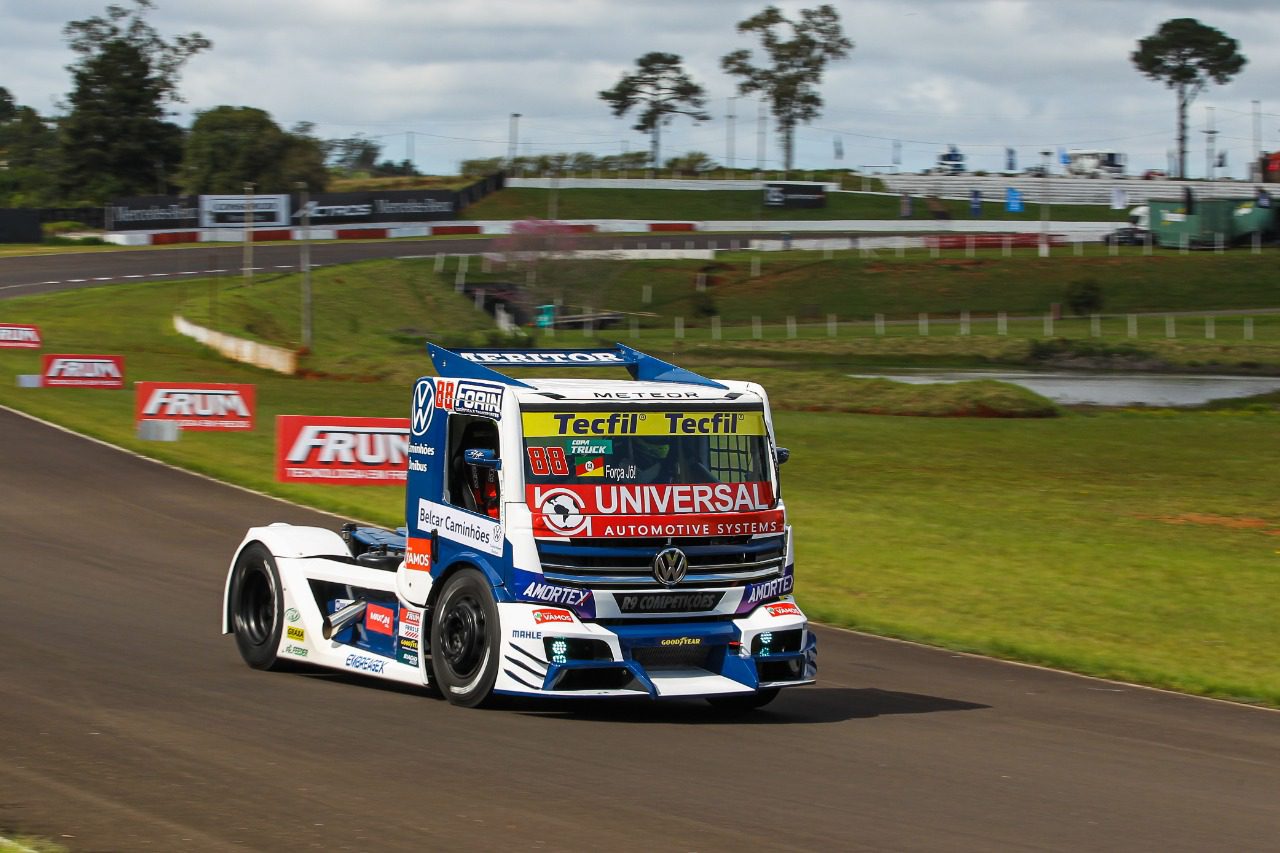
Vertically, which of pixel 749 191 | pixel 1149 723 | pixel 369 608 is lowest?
pixel 1149 723

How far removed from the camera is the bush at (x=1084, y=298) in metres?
69.9

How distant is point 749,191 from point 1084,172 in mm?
34749

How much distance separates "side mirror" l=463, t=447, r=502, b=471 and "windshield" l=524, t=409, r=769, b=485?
25 cm

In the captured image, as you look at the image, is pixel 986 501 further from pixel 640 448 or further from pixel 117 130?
pixel 117 130

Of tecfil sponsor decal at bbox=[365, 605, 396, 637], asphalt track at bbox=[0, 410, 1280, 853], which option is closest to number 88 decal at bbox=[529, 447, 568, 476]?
asphalt track at bbox=[0, 410, 1280, 853]

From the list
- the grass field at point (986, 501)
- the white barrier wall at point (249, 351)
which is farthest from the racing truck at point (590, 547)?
the white barrier wall at point (249, 351)

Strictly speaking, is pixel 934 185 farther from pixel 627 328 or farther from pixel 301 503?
pixel 301 503

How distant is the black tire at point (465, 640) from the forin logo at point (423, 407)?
3.85 ft

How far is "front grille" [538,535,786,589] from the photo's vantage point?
10141 millimetres

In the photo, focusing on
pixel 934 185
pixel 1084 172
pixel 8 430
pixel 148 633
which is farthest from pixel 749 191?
pixel 148 633

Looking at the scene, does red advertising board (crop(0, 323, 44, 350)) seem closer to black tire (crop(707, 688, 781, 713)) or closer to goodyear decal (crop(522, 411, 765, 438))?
black tire (crop(707, 688, 781, 713))

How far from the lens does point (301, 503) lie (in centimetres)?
2416

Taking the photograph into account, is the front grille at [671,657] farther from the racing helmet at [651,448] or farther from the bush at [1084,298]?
the bush at [1084,298]

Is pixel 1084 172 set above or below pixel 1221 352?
above
